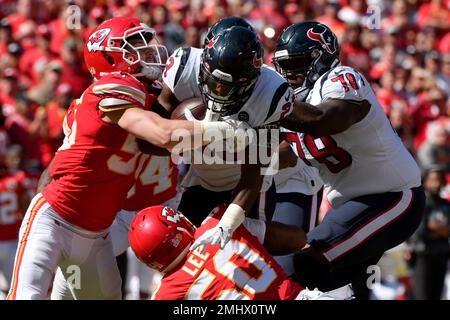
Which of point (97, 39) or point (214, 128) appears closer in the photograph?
point (214, 128)

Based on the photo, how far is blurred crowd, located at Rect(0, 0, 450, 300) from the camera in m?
9.05

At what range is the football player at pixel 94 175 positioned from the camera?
16.2ft

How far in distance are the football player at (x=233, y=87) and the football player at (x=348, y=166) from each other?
0.43m

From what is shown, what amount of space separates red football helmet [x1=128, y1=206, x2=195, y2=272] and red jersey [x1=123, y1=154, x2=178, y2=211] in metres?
1.77

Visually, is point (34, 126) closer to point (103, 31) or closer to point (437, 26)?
point (103, 31)

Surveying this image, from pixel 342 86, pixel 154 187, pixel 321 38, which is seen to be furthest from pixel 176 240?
pixel 154 187

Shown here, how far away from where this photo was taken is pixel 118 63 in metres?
5.16

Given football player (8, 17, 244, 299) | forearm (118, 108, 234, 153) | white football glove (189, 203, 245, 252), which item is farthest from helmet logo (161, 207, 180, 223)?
football player (8, 17, 244, 299)

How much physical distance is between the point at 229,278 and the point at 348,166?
144 cm

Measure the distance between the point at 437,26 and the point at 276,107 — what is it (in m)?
7.44

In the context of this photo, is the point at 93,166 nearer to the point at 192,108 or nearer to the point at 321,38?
the point at 192,108

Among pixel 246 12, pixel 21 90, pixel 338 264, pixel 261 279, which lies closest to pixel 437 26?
pixel 246 12

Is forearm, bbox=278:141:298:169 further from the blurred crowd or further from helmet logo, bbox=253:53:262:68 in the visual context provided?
the blurred crowd

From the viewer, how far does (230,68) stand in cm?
459
